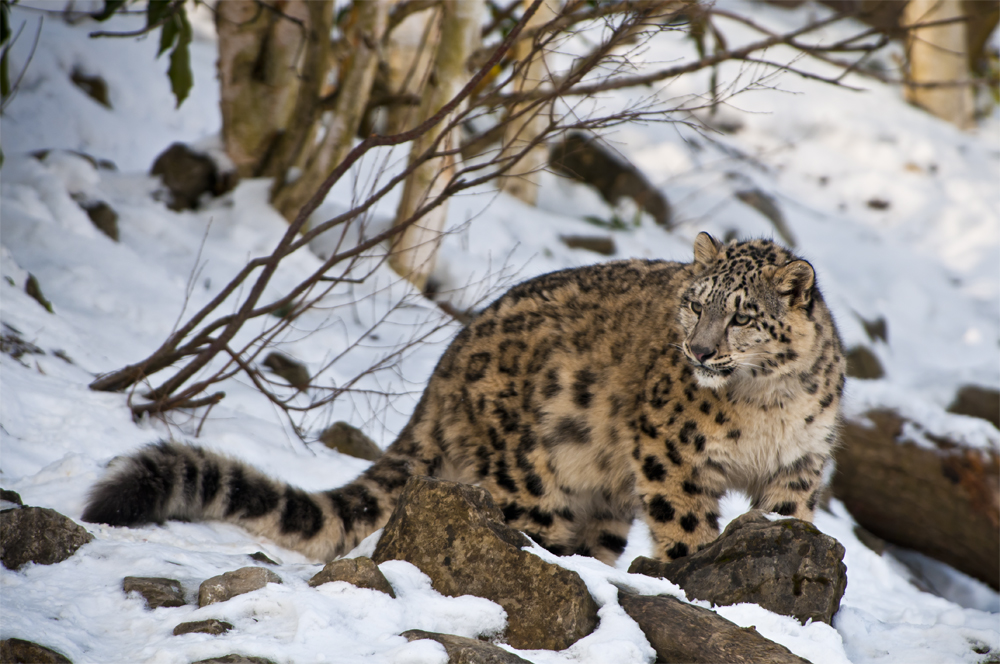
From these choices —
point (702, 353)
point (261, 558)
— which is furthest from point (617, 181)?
point (261, 558)

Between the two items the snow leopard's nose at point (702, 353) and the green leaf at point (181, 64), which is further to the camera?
the green leaf at point (181, 64)

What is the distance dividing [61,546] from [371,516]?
1.39 metres

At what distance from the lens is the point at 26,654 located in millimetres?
2209

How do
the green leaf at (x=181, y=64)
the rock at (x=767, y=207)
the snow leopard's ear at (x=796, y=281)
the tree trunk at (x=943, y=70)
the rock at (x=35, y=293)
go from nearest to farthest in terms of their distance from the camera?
the snow leopard's ear at (x=796, y=281), the rock at (x=35, y=293), the green leaf at (x=181, y=64), the rock at (x=767, y=207), the tree trunk at (x=943, y=70)

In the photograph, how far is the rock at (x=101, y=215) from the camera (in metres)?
6.87

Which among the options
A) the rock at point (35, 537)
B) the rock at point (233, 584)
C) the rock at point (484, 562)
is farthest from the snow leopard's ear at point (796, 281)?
the rock at point (35, 537)

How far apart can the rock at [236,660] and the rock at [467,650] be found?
1.31ft

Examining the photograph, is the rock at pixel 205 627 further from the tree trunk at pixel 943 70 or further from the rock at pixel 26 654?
the tree trunk at pixel 943 70

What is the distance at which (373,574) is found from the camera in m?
2.70

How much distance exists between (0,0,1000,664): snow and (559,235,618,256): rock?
0.17 m

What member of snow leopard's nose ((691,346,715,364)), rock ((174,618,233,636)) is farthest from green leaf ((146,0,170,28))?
rock ((174,618,233,636))

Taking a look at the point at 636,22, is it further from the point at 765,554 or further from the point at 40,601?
the point at 40,601

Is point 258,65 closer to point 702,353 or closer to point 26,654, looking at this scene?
point 702,353

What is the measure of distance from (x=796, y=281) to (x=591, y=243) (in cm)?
635
